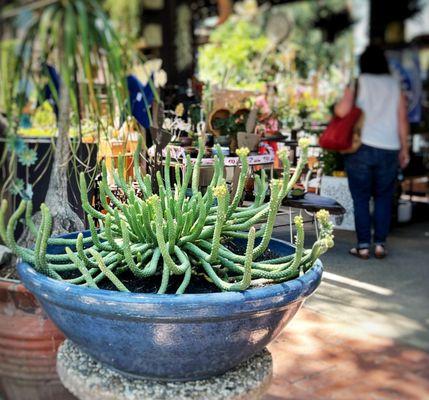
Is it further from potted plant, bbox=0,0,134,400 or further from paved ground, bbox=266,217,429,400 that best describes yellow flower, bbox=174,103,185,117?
paved ground, bbox=266,217,429,400

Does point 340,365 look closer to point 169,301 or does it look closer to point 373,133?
point 169,301

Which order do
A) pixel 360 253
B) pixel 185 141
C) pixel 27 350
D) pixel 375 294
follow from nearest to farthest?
pixel 27 350 → pixel 185 141 → pixel 375 294 → pixel 360 253

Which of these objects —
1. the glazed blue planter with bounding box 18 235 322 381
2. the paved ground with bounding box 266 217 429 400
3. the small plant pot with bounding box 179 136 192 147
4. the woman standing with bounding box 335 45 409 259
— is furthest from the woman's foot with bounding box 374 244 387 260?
the glazed blue planter with bounding box 18 235 322 381

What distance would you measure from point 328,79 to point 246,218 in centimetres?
644

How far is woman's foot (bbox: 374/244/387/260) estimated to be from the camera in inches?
184

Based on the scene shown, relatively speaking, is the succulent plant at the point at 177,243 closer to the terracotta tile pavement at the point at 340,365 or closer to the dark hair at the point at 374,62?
the terracotta tile pavement at the point at 340,365

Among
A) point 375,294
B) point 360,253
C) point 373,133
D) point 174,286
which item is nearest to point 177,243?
point 174,286

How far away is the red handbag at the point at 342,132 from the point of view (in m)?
4.38

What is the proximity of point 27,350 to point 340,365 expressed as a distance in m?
1.45

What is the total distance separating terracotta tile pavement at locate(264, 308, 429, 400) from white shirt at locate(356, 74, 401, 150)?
5.23ft

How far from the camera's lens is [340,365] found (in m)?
3.00

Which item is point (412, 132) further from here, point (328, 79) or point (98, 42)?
point (98, 42)

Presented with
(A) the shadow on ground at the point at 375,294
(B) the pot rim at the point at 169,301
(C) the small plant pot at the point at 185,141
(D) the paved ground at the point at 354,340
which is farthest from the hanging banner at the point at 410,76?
(B) the pot rim at the point at 169,301

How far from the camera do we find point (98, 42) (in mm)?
1671
